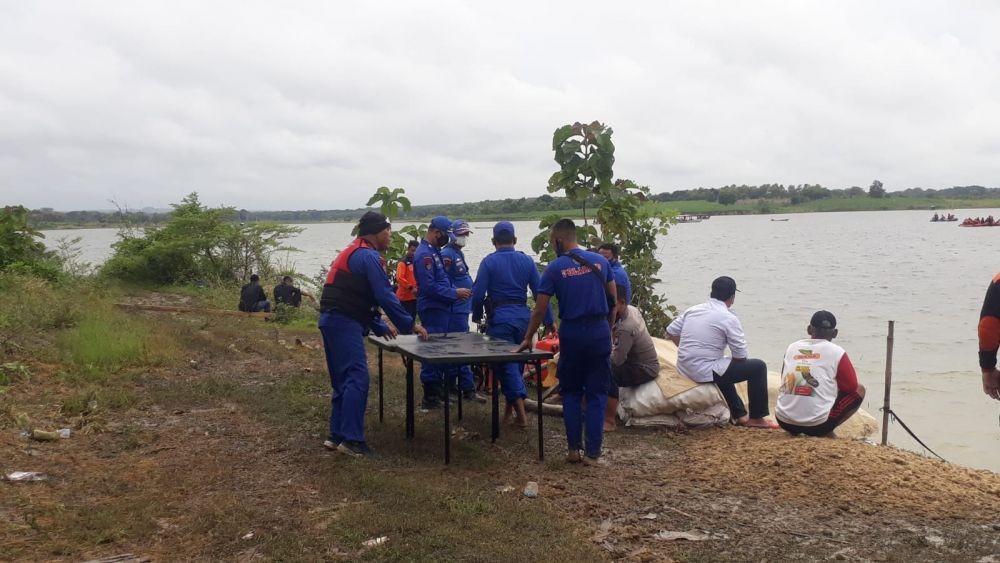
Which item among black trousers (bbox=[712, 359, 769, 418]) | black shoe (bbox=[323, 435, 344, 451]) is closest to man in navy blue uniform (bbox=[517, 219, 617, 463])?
black shoe (bbox=[323, 435, 344, 451])

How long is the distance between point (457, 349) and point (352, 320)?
2.77 feet

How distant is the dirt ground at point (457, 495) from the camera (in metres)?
4.38

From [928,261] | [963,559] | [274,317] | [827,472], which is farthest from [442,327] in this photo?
[928,261]

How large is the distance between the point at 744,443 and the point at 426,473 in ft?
9.16

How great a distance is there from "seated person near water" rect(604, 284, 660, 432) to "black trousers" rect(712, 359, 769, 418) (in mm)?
636

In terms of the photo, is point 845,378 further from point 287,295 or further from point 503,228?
point 287,295

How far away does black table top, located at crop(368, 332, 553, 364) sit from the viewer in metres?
5.55

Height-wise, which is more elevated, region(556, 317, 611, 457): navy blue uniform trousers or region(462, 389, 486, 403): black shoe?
region(556, 317, 611, 457): navy blue uniform trousers

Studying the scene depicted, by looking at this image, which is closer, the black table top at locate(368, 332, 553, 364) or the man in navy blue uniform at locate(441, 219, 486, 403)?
the black table top at locate(368, 332, 553, 364)

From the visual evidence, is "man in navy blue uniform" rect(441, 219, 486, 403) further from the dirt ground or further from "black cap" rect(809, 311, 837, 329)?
"black cap" rect(809, 311, 837, 329)

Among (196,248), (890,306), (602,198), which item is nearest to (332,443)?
(602,198)

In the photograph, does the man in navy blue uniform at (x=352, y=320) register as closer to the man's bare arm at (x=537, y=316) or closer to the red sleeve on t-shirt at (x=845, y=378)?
the man's bare arm at (x=537, y=316)

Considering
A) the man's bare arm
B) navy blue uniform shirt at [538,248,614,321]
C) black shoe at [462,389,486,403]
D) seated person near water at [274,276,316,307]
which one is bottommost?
black shoe at [462,389,486,403]

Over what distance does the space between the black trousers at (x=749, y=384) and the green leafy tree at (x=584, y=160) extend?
373 cm
